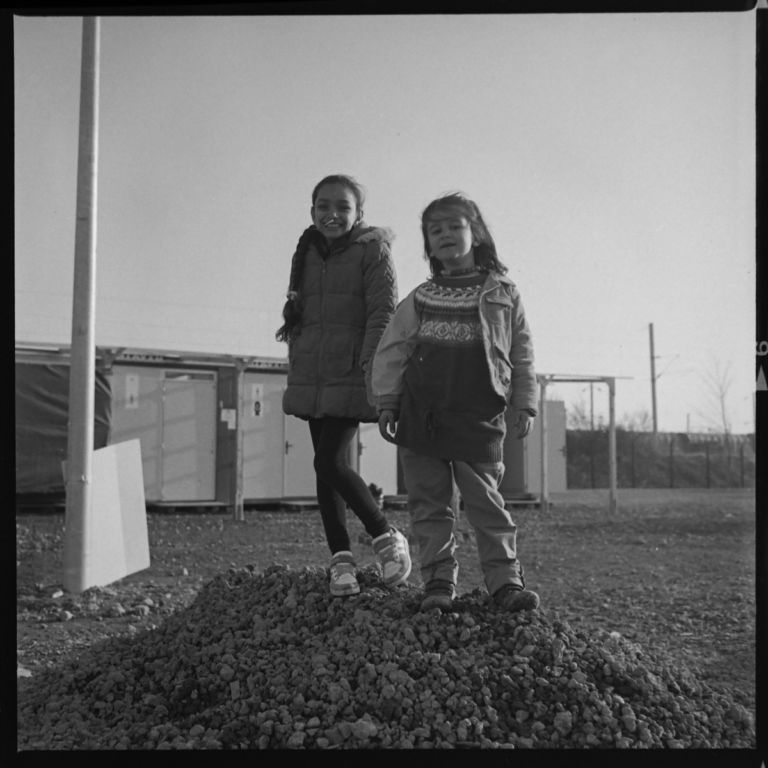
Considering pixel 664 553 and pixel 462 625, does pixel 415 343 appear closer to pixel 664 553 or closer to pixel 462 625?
pixel 462 625

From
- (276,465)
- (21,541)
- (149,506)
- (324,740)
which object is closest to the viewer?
(324,740)

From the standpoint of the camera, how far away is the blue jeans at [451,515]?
2.86m

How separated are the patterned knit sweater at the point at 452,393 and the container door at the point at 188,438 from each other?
7837 mm

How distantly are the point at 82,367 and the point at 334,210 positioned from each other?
2522 mm

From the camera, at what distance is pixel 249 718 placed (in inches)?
104

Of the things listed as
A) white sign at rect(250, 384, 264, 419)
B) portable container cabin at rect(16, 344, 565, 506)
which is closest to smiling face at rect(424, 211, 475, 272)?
portable container cabin at rect(16, 344, 565, 506)

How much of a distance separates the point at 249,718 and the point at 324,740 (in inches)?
9.8

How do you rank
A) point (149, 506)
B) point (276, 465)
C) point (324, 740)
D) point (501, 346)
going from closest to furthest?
point (324, 740) < point (501, 346) < point (149, 506) < point (276, 465)

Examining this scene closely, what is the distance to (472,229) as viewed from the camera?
115 inches

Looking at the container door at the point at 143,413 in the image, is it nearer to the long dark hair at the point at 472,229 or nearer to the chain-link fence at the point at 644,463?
the chain-link fence at the point at 644,463

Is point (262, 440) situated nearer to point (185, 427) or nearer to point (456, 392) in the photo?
point (185, 427)

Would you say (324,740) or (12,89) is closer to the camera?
(324,740)

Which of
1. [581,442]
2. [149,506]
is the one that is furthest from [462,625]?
Result: [581,442]

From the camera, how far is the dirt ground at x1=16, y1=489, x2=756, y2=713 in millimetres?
3867
